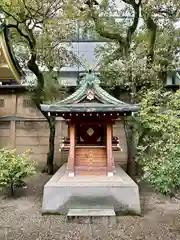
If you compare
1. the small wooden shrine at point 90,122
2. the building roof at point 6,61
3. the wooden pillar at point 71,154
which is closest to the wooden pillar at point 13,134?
the building roof at point 6,61

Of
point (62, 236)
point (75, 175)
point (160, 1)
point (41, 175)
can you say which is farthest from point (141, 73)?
point (62, 236)

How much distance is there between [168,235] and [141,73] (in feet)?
17.6

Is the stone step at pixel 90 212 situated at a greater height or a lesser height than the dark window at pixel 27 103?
lesser

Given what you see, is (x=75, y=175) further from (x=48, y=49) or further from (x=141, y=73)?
(x=48, y=49)

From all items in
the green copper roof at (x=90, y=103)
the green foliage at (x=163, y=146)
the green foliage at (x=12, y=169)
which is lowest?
the green foliage at (x=12, y=169)

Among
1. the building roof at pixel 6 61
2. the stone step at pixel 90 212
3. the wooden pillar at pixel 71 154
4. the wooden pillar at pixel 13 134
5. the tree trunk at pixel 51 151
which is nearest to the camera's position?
the stone step at pixel 90 212

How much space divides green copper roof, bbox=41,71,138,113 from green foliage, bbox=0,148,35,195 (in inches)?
67.4

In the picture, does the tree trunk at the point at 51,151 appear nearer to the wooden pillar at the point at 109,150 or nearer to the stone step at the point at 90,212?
the wooden pillar at the point at 109,150

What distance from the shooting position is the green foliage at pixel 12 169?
288 inches

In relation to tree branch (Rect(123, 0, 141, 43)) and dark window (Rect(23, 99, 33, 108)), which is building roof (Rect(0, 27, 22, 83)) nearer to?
dark window (Rect(23, 99, 33, 108))

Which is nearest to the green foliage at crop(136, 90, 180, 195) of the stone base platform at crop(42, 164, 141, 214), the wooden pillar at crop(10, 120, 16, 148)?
the stone base platform at crop(42, 164, 141, 214)

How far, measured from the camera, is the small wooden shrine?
7.16 m

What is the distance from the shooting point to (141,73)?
29.6 ft

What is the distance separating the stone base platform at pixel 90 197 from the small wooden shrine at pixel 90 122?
1.07 meters
